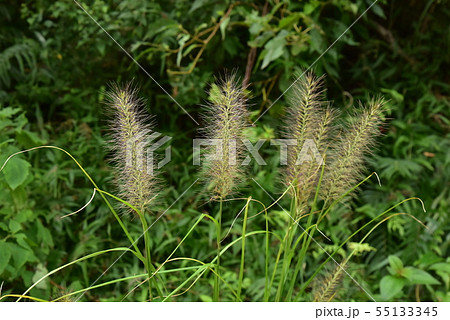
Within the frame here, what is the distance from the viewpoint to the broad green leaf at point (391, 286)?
0.96 meters

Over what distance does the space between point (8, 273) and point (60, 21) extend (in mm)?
1091

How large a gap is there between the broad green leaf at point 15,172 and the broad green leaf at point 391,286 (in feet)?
2.34

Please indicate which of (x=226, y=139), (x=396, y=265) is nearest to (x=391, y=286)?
(x=396, y=265)

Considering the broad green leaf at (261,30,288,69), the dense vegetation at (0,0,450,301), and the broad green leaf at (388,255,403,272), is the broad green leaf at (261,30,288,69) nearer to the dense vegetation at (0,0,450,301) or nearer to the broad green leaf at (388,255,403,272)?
the dense vegetation at (0,0,450,301)

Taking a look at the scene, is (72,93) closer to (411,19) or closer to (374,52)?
(374,52)

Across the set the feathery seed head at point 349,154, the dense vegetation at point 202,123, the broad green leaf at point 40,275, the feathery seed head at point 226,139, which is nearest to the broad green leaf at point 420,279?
the dense vegetation at point 202,123

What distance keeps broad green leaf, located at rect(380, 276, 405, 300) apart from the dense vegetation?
18 cm

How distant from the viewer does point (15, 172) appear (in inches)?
37.9

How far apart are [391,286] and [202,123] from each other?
641 mm

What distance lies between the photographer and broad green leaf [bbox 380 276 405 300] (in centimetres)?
96

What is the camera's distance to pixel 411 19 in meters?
1.82

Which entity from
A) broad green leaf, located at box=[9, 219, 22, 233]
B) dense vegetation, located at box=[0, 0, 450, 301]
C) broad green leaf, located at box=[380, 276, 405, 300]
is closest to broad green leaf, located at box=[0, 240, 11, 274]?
broad green leaf, located at box=[9, 219, 22, 233]

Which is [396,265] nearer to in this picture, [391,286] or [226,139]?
[391,286]

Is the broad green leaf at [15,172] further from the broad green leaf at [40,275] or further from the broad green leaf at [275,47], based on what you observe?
the broad green leaf at [275,47]
